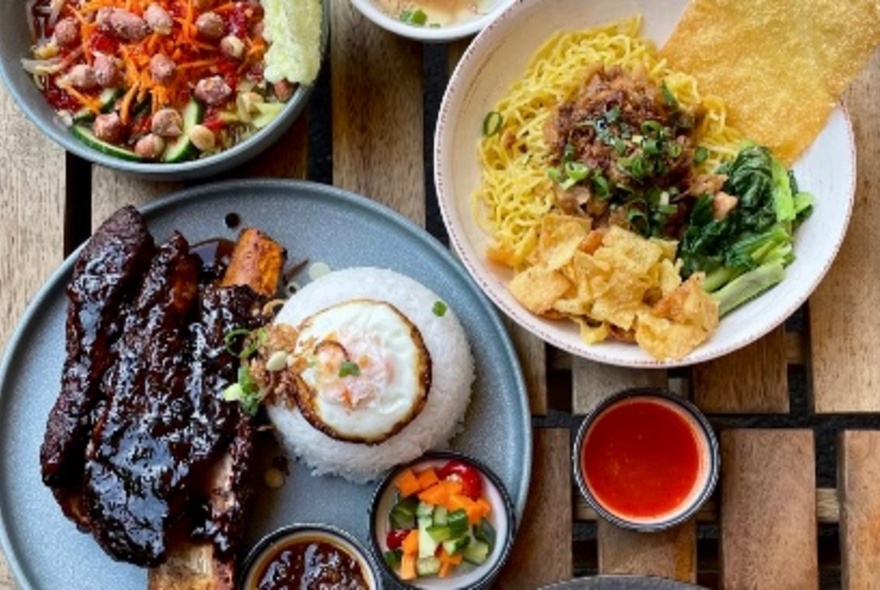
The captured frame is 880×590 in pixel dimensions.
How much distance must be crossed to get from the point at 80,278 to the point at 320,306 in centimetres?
67

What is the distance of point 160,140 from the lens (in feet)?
13.0

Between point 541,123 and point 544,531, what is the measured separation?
1166 mm

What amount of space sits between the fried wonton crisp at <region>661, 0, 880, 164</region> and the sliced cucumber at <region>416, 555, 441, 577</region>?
148cm

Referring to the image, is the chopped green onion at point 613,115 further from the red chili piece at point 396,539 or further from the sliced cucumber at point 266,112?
the red chili piece at point 396,539

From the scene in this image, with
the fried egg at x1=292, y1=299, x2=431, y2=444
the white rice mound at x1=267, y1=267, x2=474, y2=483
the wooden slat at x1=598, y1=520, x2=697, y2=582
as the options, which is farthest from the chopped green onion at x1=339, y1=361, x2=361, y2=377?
the wooden slat at x1=598, y1=520, x2=697, y2=582

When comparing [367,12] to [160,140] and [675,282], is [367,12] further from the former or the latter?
[675,282]

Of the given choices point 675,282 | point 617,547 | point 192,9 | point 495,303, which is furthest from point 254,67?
point 617,547

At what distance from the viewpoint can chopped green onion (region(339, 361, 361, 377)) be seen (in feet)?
12.3

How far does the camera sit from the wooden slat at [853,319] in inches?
155

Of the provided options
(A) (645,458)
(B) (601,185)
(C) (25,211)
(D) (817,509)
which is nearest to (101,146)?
(C) (25,211)

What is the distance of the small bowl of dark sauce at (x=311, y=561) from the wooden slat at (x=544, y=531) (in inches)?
16.3

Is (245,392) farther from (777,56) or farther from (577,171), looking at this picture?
(777,56)

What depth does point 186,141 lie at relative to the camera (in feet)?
13.0

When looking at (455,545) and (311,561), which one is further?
(311,561)
